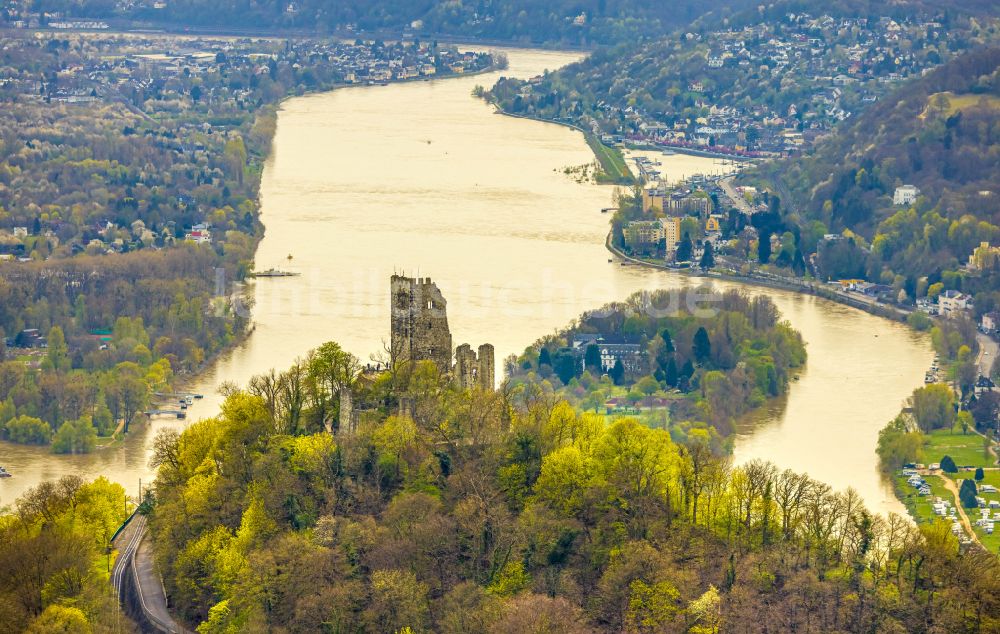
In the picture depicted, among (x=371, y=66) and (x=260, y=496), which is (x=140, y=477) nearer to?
(x=260, y=496)

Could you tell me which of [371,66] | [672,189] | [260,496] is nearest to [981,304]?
[672,189]

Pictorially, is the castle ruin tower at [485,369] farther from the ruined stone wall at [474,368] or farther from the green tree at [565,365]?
the green tree at [565,365]

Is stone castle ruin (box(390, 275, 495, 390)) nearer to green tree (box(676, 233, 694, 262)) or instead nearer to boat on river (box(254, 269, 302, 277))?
boat on river (box(254, 269, 302, 277))

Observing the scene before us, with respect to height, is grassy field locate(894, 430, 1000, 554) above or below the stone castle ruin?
below

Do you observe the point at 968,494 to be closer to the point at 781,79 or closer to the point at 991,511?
the point at 991,511

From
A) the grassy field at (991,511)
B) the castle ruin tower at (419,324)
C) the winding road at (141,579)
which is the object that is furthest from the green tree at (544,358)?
the winding road at (141,579)

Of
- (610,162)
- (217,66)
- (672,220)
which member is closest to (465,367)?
(672,220)

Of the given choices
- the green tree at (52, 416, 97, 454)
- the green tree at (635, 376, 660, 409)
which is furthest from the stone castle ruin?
the green tree at (635, 376, 660, 409)
